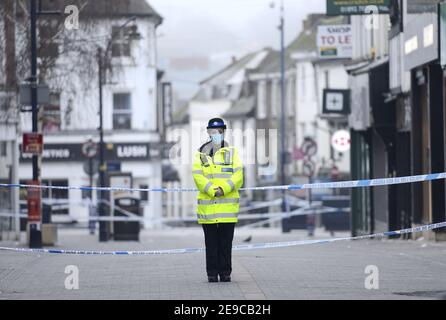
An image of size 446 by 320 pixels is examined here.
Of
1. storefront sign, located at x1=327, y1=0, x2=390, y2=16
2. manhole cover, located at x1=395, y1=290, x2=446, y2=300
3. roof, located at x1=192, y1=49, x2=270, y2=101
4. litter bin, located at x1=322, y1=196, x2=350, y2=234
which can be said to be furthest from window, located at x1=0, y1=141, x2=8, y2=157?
roof, located at x1=192, y1=49, x2=270, y2=101

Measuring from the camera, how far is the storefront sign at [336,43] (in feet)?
132

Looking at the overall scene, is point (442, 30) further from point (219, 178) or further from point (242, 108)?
point (242, 108)

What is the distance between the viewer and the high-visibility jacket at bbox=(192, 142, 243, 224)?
1530 cm

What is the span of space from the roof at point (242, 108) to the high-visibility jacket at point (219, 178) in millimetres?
73532

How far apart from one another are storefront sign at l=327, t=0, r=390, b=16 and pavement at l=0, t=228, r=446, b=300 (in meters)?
8.46

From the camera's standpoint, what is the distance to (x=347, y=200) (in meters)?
50.6

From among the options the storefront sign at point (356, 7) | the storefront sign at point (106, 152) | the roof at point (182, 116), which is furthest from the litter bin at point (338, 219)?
the roof at point (182, 116)

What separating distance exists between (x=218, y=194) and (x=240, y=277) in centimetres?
126

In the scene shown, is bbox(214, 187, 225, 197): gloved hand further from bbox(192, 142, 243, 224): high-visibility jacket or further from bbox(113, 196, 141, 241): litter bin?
bbox(113, 196, 141, 241): litter bin

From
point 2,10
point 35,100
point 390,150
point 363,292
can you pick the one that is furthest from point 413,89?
point 363,292

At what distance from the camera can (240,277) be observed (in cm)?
1600

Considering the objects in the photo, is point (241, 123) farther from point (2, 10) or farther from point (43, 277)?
point (43, 277)

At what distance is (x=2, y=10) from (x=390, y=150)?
9645 mm

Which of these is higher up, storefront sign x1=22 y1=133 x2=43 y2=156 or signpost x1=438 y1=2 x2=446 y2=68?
signpost x1=438 y1=2 x2=446 y2=68
